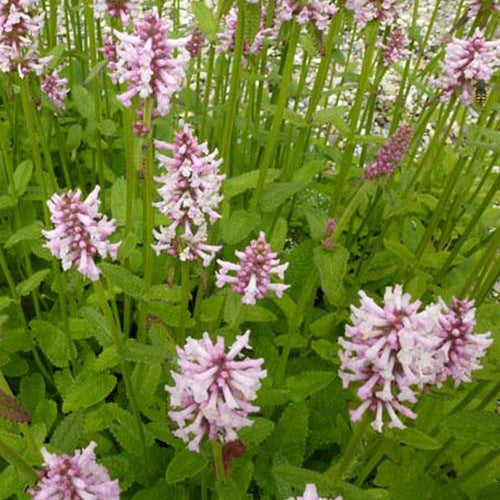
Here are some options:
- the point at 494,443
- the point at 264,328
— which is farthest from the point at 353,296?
the point at 494,443

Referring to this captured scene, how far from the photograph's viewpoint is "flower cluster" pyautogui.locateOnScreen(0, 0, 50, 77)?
6.35 feet

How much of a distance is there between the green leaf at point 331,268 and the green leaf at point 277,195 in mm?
246

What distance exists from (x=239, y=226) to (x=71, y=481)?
1.18m

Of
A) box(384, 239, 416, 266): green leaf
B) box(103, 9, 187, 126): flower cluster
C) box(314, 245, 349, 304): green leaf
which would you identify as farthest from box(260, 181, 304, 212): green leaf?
box(103, 9, 187, 126): flower cluster

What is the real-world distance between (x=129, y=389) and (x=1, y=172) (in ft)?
4.76

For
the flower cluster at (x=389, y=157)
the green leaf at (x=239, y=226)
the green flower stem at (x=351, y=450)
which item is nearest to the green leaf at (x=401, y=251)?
the flower cluster at (x=389, y=157)

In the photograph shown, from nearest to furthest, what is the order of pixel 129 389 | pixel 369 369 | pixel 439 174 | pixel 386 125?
pixel 369 369 → pixel 129 389 → pixel 439 174 → pixel 386 125

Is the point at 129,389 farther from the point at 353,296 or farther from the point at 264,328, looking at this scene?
the point at 353,296

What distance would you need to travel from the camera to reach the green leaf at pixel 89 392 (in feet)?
7.38

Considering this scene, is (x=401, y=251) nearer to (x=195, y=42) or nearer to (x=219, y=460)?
(x=195, y=42)

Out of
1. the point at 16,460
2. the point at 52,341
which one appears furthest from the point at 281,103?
the point at 16,460

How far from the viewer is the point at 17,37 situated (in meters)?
2.02

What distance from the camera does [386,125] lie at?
18.6 feet

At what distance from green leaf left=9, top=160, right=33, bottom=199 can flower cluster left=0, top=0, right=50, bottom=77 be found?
71cm
